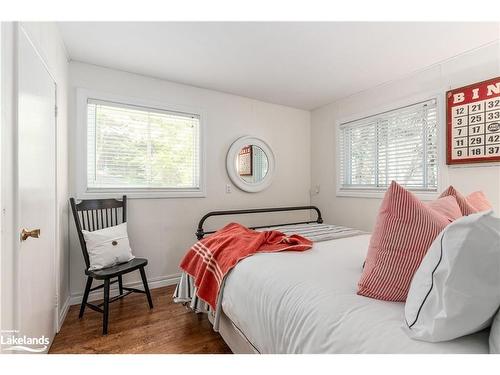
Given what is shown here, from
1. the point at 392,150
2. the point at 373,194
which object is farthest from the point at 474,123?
the point at 373,194

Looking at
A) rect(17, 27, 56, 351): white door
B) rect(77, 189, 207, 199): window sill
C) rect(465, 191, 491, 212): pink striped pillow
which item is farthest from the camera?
rect(77, 189, 207, 199): window sill

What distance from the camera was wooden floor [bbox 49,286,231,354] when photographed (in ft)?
5.54

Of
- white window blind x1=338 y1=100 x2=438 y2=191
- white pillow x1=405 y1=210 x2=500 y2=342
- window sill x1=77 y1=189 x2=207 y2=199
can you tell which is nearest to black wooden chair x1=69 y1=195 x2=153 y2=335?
window sill x1=77 y1=189 x2=207 y2=199

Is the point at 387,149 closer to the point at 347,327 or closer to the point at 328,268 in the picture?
the point at 328,268

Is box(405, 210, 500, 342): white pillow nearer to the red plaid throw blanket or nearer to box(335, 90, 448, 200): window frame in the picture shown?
the red plaid throw blanket

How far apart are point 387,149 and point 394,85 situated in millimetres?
693

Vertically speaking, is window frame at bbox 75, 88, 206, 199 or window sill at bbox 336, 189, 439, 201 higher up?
window frame at bbox 75, 88, 206, 199

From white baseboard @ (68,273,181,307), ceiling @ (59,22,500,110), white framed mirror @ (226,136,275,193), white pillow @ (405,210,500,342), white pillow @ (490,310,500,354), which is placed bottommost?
white baseboard @ (68,273,181,307)

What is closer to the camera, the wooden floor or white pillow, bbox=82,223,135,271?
the wooden floor

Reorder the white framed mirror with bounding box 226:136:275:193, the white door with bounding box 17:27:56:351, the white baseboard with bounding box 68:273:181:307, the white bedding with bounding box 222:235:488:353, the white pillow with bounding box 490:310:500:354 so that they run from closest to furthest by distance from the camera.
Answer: the white pillow with bounding box 490:310:500:354
the white bedding with bounding box 222:235:488:353
the white door with bounding box 17:27:56:351
the white baseboard with bounding box 68:273:181:307
the white framed mirror with bounding box 226:136:275:193

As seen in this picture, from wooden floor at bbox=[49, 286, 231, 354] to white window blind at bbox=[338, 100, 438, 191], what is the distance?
237cm

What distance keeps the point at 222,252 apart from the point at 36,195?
1.13 m

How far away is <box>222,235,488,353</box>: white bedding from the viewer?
779 mm
